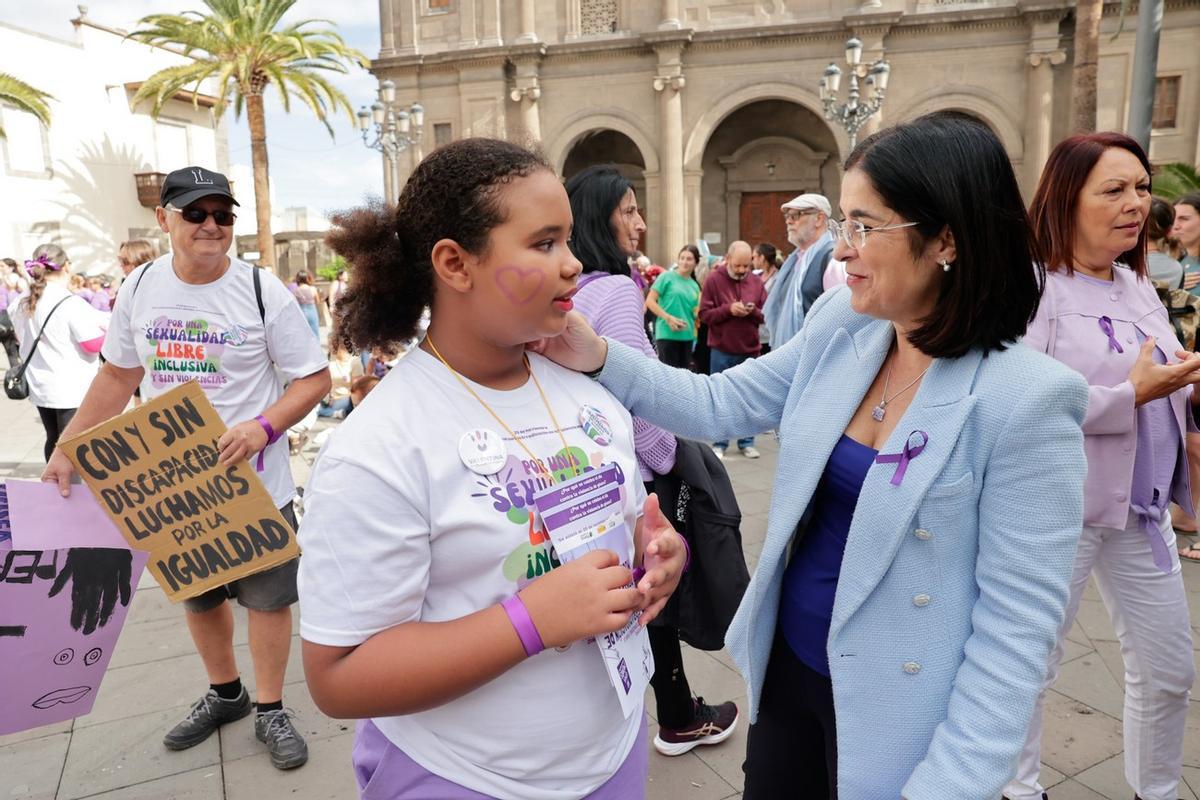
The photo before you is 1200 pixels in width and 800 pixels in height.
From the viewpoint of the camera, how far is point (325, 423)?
9523 millimetres

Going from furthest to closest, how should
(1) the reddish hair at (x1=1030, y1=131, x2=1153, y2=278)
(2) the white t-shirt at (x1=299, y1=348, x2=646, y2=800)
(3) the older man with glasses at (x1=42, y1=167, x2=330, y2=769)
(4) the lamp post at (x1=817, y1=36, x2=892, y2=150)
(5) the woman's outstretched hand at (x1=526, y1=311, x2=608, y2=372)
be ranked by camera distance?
(4) the lamp post at (x1=817, y1=36, x2=892, y2=150), (3) the older man with glasses at (x1=42, y1=167, x2=330, y2=769), (1) the reddish hair at (x1=1030, y1=131, x2=1153, y2=278), (5) the woman's outstretched hand at (x1=526, y1=311, x2=608, y2=372), (2) the white t-shirt at (x1=299, y1=348, x2=646, y2=800)

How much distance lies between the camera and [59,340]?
5754mm

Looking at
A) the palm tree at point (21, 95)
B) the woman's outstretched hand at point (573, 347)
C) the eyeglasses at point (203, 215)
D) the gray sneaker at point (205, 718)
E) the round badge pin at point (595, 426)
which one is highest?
the palm tree at point (21, 95)

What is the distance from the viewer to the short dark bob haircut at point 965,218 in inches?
57.6

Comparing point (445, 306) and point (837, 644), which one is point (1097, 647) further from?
point (445, 306)

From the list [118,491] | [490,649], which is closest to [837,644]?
[490,649]

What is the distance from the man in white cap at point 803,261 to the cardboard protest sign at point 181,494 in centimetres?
401

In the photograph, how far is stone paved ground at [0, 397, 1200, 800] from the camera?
2.88m

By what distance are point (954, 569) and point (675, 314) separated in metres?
7.28

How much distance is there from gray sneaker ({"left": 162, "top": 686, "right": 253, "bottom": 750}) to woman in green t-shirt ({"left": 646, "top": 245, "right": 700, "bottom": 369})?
234 inches

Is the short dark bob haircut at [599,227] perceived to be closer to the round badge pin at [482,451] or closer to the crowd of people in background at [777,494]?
the crowd of people in background at [777,494]

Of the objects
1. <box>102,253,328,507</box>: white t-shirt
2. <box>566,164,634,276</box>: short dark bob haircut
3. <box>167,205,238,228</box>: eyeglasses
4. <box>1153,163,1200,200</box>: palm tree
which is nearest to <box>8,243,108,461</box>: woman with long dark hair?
<box>102,253,328,507</box>: white t-shirt

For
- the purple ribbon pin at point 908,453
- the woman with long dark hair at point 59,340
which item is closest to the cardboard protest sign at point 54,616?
the purple ribbon pin at point 908,453

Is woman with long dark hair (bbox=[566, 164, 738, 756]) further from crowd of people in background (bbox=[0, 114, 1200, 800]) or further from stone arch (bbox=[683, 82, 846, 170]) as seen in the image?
stone arch (bbox=[683, 82, 846, 170])
